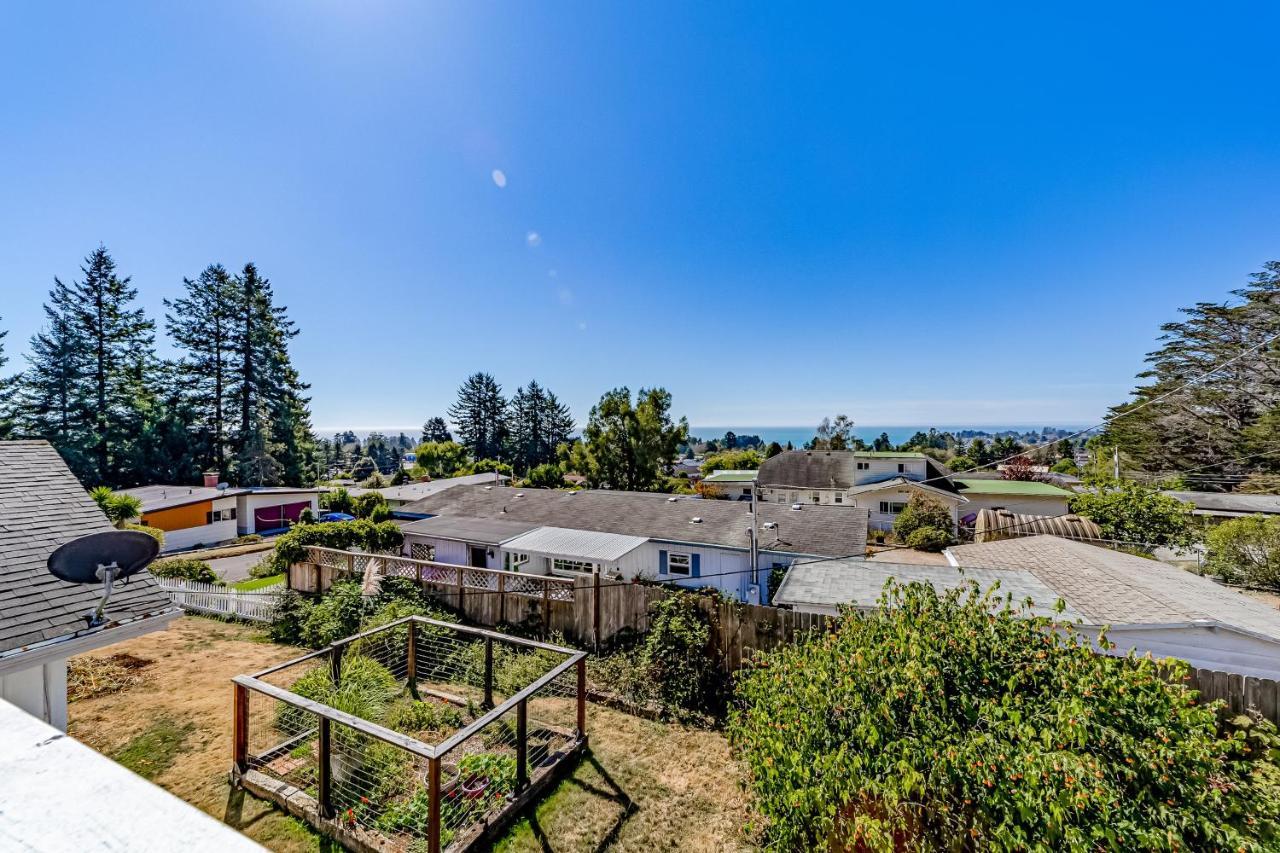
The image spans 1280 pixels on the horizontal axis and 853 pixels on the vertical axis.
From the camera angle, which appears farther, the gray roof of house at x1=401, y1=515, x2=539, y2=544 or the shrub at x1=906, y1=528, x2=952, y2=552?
the shrub at x1=906, y1=528, x2=952, y2=552

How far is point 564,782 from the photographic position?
18.5 feet

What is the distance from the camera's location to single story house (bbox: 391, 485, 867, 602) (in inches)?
561

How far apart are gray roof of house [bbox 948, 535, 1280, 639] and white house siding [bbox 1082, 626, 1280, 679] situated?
0.47ft

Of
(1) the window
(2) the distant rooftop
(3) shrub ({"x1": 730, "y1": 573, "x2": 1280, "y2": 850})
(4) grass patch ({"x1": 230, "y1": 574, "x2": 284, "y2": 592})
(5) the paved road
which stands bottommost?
(5) the paved road

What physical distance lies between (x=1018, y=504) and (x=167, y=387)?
5881 centimetres

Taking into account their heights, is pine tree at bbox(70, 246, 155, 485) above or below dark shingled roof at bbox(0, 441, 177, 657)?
above

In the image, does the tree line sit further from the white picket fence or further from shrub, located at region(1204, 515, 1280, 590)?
shrub, located at region(1204, 515, 1280, 590)

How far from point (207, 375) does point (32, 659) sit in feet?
140

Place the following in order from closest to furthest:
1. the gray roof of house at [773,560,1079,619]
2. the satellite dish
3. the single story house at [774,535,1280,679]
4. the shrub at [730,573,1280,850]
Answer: the shrub at [730,573,1280,850]
the satellite dish
the single story house at [774,535,1280,679]
the gray roof of house at [773,560,1079,619]

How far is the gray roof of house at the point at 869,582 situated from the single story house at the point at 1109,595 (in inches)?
0.7

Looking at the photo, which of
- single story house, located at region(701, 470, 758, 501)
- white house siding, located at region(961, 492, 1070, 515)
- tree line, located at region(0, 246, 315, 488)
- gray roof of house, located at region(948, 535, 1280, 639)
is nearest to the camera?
gray roof of house, located at region(948, 535, 1280, 639)

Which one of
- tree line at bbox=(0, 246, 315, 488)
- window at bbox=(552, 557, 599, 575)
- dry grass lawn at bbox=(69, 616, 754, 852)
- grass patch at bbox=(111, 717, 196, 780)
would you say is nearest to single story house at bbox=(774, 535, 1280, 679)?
dry grass lawn at bbox=(69, 616, 754, 852)

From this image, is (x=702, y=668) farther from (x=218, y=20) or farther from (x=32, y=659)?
(x=218, y=20)

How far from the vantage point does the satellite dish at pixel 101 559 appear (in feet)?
12.6
